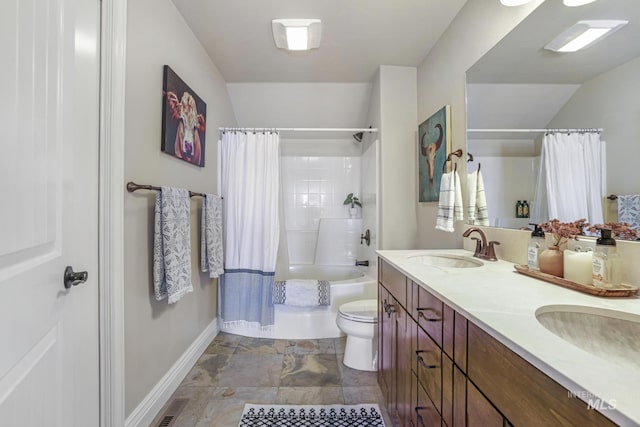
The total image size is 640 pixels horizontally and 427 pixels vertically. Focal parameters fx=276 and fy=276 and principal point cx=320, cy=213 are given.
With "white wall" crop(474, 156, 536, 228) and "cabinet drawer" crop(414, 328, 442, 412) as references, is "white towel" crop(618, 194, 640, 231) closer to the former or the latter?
"white wall" crop(474, 156, 536, 228)

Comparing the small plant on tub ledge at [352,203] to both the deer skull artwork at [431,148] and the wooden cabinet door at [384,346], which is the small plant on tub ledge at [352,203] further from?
the wooden cabinet door at [384,346]

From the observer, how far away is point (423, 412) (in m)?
1.02

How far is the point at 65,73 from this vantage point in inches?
32.6

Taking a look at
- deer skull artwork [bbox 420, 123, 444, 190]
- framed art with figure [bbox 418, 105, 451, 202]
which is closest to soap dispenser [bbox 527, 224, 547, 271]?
framed art with figure [bbox 418, 105, 451, 202]

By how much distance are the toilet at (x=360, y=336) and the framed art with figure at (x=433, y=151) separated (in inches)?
39.4

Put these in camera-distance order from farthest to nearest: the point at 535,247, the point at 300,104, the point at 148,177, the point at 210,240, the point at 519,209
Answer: the point at 300,104 < the point at 210,240 < the point at 148,177 < the point at 519,209 < the point at 535,247

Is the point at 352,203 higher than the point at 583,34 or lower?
lower

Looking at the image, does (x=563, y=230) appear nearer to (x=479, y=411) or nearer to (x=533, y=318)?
(x=533, y=318)

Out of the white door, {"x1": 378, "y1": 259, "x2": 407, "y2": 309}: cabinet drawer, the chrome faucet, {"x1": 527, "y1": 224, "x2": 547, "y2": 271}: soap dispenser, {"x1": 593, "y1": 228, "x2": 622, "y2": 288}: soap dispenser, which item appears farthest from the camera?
the chrome faucet

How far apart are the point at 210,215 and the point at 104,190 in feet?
3.27

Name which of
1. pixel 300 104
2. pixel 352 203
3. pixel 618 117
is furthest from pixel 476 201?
pixel 300 104

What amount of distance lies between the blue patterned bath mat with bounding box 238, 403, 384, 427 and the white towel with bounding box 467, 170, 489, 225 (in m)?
1.23

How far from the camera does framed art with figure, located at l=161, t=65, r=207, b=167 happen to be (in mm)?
1590

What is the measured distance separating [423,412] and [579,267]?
0.75 m
